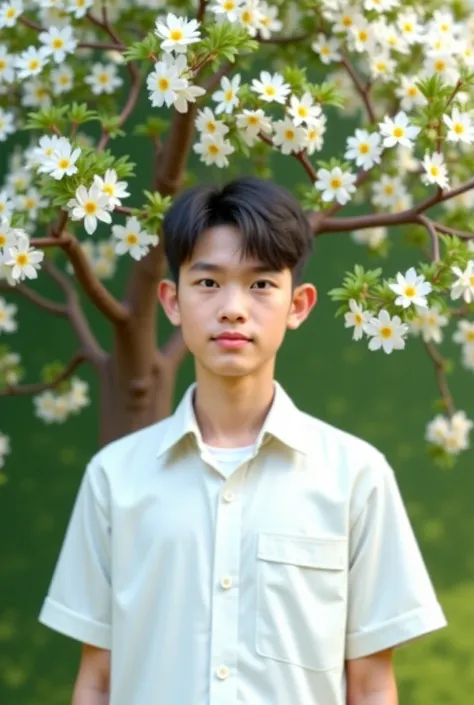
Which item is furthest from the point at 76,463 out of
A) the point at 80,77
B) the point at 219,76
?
the point at 219,76

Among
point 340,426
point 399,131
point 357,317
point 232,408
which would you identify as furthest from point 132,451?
point 340,426

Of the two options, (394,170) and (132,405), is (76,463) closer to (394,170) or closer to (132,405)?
(132,405)

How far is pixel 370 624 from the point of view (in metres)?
1.63

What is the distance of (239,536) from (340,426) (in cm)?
137

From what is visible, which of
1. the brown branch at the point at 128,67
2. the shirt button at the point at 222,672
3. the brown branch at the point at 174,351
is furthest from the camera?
the brown branch at the point at 174,351

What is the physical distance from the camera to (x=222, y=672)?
156 centimetres

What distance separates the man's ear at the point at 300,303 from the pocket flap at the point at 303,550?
0.32 meters

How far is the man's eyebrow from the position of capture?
162cm

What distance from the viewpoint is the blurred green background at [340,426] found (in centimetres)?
292

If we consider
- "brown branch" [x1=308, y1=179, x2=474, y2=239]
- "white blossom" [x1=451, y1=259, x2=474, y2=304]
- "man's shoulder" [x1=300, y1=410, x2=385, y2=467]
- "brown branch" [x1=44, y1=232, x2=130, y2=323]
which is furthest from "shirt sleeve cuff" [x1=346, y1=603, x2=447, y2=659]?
"brown branch" [x1=44, y1=232, x2=130, y2=323]

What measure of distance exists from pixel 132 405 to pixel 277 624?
0.83m

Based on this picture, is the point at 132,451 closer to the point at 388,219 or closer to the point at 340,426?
the point at 388,219

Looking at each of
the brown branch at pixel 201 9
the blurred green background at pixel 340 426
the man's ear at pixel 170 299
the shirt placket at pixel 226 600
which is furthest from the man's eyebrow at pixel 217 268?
the blurred green background at pixel 340 426

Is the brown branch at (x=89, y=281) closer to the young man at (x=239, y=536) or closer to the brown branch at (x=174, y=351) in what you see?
the brown branch at (x=174, y=351)
